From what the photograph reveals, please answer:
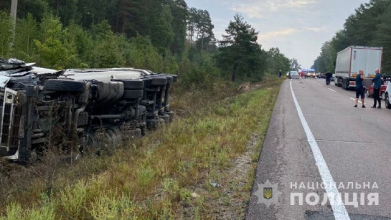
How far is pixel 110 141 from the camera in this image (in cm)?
786

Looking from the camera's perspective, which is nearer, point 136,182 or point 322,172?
point 136,182

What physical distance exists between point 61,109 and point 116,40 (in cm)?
2102

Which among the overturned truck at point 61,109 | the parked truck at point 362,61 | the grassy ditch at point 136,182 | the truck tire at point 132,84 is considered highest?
the parked truck at point 362,61

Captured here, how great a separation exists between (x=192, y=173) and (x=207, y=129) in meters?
3.78

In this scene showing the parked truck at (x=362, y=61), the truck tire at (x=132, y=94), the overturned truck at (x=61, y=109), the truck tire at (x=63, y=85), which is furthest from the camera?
the parked truck at (x=362, y=61)

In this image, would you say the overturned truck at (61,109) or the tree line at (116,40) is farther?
the tree line at (116,40)

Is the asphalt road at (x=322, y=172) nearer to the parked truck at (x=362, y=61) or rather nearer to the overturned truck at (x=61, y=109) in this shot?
the overturned truck at (x=61, y=109)

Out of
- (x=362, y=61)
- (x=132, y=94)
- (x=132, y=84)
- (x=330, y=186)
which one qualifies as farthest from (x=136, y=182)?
(x=362, y=61)

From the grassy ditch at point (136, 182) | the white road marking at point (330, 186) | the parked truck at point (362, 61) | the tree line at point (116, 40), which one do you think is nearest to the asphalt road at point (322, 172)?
the white road marking at point (330, 186)

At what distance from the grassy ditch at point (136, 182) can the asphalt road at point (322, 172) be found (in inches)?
19.3

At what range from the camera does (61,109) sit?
6.81 meters

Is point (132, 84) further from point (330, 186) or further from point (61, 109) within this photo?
point (330, 186)

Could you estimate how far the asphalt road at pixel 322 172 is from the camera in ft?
13.7

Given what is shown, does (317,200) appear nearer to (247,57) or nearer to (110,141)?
(110,141)
